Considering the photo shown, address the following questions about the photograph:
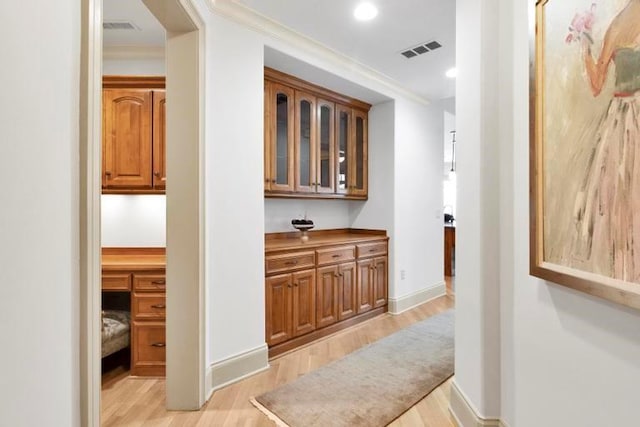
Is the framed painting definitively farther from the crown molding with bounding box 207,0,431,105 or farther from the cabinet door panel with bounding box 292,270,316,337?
the cabinet door panel with bounding box 292,270,316,337

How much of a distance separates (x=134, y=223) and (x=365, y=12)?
2.63 m

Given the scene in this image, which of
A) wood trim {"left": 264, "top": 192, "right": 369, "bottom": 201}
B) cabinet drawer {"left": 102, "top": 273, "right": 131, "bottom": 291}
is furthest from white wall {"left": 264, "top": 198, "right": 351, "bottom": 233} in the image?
cabinet drawer {"left": 102, "top": 273, "right": 131, "bottom": 291}

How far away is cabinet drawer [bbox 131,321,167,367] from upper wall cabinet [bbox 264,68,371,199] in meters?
1.47

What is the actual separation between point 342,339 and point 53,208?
9.56 feet

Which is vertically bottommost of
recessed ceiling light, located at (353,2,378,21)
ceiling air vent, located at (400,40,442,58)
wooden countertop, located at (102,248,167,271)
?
wooden countertop, located at (102,248,167,271)

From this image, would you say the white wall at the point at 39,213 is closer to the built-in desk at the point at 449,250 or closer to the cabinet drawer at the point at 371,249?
the cabinet drawer at the point at 371,249

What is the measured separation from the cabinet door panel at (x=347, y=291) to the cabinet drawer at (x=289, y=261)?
1.56ft

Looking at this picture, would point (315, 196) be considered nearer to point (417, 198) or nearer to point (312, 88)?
point (312, 88)

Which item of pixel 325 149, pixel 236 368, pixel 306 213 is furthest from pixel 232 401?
pixel 325 149

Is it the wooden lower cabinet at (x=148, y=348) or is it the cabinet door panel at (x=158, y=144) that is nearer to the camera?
the wooden lower cabinet at (x=148, y=348)

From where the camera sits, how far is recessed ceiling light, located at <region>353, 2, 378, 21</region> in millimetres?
2535

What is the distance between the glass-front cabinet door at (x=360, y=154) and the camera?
422 centimetres

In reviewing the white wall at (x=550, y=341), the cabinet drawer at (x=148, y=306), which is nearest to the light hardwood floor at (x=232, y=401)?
the cabinet drawer at (x=148, y=306)

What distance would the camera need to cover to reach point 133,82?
2848 millimetres
